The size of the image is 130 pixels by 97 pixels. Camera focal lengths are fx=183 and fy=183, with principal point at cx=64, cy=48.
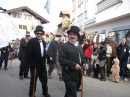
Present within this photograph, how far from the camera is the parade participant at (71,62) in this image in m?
3.93

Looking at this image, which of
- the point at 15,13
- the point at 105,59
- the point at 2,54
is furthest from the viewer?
the point at 15,13

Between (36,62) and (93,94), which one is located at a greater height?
(36,62)

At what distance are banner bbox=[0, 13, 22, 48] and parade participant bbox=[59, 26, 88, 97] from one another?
167 centimetres

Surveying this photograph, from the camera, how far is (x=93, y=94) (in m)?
5.79

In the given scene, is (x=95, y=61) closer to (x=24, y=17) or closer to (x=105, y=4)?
(x=105, y=4)

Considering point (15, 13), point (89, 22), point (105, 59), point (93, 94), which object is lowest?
point (93, 94)

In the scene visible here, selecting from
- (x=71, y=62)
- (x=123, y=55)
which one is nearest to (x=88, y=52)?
(x=123, y=55)

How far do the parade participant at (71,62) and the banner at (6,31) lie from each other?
1669 mm

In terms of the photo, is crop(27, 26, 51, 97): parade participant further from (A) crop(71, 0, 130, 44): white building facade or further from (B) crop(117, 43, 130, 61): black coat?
(A) crop(71, 0, 130, 44): white building facade

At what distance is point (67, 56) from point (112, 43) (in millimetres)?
5261

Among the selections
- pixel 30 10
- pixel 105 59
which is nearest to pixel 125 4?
pixel 105 59

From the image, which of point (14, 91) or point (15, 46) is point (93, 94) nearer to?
point (14, 91)

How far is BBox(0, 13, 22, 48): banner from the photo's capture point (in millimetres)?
4770

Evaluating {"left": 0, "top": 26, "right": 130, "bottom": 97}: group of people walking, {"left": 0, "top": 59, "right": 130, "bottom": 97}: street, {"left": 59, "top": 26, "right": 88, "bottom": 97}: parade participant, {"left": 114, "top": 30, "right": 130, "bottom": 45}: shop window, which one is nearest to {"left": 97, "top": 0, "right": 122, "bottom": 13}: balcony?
{"left": 114, "top": 30, "right": 130, "bottom": 45}: shop window
